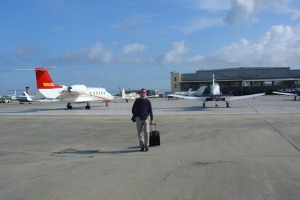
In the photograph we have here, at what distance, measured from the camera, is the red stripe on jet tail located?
3506 cm

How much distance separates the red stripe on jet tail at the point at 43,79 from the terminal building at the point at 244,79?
66.3 metres

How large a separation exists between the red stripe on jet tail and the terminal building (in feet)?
218

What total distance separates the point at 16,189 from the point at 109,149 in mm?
4909

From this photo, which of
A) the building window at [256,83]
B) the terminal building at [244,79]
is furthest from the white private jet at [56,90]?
the building window at [256,83]

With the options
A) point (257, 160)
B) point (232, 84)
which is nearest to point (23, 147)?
point (257, 160)

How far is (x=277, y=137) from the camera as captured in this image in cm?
1292

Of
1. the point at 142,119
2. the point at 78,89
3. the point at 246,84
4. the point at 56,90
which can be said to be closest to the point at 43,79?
the point at 56,90

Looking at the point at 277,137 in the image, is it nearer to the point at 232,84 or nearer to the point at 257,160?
the point at 257,160

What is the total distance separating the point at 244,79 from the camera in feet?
331

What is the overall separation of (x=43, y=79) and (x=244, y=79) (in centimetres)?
7674

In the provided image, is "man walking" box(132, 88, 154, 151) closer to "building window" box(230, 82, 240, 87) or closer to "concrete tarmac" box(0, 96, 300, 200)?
"concrete tarmac" box(0, 96, 300, 200)

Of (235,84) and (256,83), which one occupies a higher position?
(256,83)

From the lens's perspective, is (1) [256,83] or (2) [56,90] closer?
(2) [56,90]

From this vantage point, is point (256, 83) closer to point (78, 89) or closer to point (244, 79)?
point (244, 79)
